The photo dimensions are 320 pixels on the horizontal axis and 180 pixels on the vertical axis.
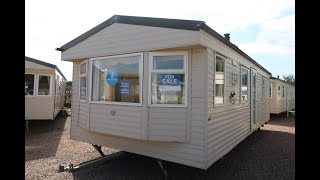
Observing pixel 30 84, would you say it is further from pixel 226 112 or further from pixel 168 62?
pixel 226 112

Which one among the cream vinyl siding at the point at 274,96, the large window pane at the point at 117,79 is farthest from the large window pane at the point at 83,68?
the cream vinyl siding at the point at 274,96

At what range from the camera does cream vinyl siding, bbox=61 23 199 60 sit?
192 inches

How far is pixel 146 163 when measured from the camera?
6.81 m

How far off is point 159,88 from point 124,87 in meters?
0.95

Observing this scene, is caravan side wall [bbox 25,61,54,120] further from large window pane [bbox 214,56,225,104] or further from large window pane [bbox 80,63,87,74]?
large window pane [bbox 214,56,225,104]

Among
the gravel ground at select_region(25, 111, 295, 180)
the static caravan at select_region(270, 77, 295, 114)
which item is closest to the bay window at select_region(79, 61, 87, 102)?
the gravel ground at select_region(25, 111, 295, 180)

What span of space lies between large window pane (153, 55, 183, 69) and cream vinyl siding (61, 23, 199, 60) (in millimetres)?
259

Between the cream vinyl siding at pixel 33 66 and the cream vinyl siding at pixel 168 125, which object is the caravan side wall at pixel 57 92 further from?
the cream vinyl siding at pixel 168 125

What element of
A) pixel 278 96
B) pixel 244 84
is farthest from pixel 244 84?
pixel 278 96

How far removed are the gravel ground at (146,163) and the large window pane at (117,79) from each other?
5.99 ft

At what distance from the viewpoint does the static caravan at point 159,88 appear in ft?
16.3
